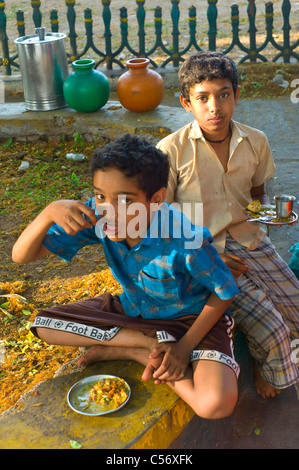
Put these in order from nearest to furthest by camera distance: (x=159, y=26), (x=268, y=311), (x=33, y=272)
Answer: (x=268, y=311), (x=33, y=272), (x=159, y=26)

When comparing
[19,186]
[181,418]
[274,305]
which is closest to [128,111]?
[19,186]

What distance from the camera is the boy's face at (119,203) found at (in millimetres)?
2072

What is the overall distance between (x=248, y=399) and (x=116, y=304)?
0.74 meters

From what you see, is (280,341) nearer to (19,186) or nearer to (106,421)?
(106,421)

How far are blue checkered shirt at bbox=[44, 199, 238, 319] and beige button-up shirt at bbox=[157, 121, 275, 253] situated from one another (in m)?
0.48

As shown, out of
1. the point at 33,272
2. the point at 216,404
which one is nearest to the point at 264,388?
the point at 216,404

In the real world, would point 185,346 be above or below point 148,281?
below

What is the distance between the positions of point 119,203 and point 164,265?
1.02 ft

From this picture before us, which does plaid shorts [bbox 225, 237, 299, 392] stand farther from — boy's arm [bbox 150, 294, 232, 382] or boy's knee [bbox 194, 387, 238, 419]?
boy's knee [bbox 194, 387, 238, 419]

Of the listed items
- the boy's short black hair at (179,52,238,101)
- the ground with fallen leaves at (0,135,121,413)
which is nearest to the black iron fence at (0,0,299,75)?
the ground with fallen leaves at (0,135,121,413)

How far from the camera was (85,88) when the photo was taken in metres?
5.20

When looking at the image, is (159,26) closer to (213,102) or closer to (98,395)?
(213,102)

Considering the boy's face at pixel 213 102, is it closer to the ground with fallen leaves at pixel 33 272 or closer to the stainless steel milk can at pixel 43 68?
the ground with fallen leaves at pixel 33 272

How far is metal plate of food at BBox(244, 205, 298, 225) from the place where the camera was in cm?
266
